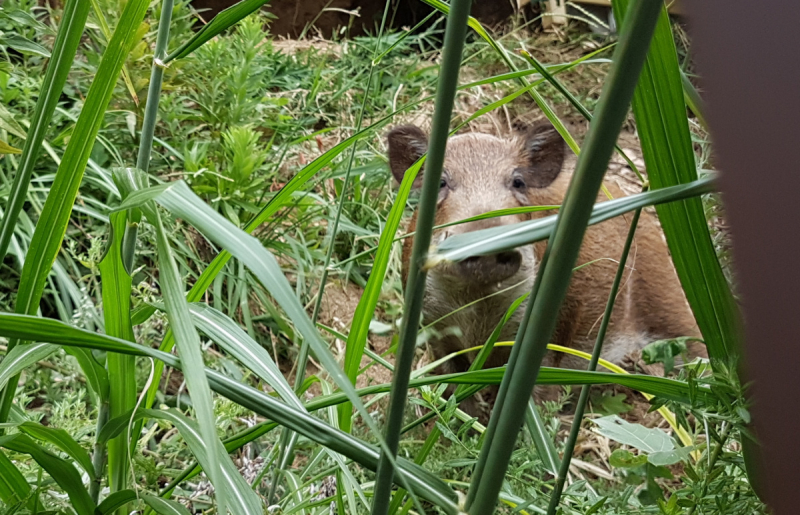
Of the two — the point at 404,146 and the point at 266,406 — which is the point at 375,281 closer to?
the point at 266,406

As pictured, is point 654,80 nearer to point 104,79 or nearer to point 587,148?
point 587,148

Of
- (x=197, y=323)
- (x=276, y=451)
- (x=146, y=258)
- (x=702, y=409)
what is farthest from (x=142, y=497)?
(x=146, y=258)

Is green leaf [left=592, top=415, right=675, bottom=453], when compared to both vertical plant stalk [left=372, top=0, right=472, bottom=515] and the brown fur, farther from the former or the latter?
the brown fur

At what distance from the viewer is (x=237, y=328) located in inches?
24.3

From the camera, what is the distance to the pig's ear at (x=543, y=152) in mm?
2246

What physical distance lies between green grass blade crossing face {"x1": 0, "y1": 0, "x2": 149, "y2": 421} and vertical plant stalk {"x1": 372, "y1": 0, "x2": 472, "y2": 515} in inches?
16.5

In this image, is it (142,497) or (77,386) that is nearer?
(142,497)

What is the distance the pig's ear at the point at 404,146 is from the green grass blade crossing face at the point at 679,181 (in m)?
1.61

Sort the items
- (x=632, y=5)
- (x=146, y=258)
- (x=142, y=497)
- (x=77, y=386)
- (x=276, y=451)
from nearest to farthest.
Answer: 1. (x=632, y=5)
2. (x=142, y=497)
3. (x=276, y=451)
4. (x=77, y=386)
5. (x=146, y=258)

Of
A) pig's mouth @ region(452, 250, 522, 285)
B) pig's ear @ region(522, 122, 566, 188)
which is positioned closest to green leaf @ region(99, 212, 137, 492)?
pig's mouth @ region(452, 250, 522, 285)

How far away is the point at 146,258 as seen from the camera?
80.8 inches

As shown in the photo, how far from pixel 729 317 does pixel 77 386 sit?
1470 mm

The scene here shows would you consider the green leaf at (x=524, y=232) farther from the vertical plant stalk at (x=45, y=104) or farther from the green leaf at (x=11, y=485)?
the green leaf at (x=11, y=485)

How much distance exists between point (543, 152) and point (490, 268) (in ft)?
2.41
